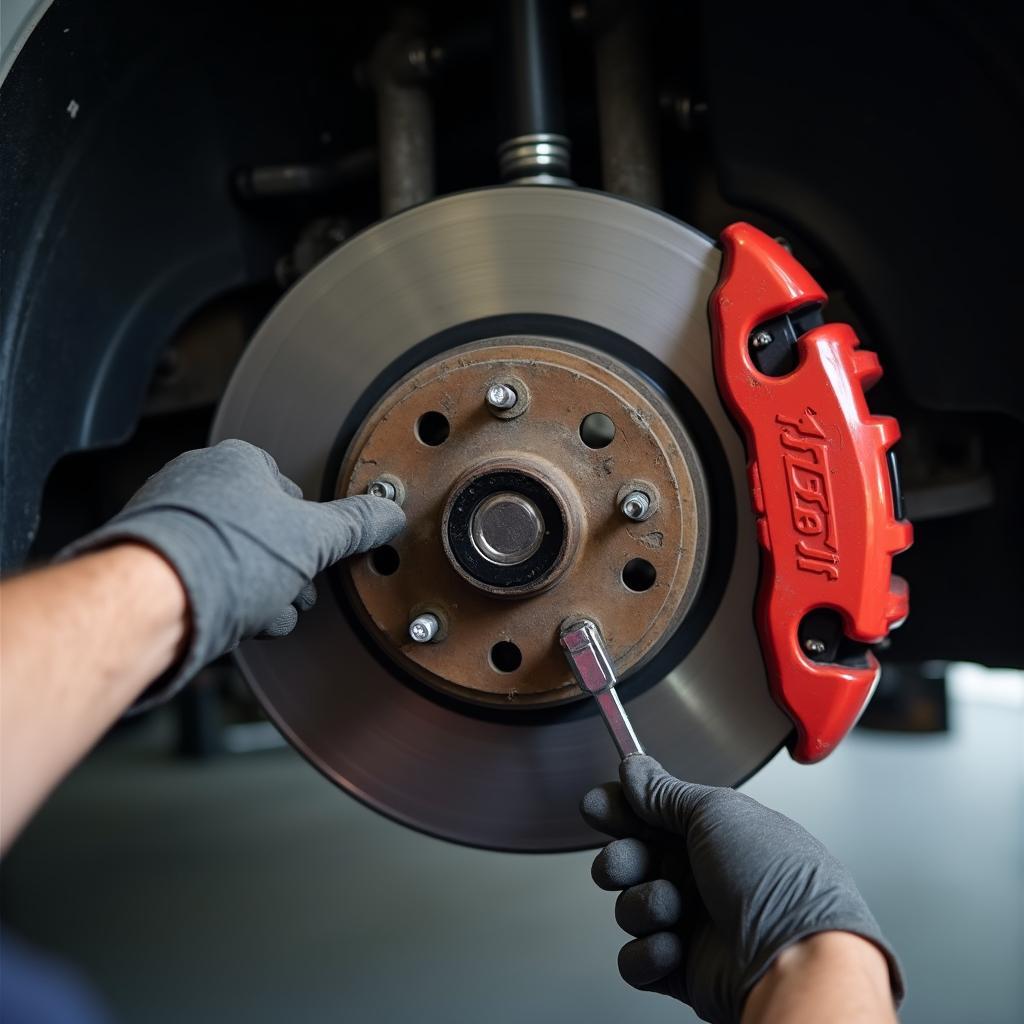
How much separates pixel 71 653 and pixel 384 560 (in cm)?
31

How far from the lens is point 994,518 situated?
976 mm

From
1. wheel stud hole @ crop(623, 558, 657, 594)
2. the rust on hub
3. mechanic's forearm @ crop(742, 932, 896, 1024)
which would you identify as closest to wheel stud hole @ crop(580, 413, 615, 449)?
wheel stud hole @ crop(623, 558, 657, 594)

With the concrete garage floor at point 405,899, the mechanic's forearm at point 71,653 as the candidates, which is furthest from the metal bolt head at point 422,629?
the concrete garage floor at point 405,899

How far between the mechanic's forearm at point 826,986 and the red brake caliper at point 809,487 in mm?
172

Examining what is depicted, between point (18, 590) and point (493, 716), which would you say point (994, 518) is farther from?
point (18, 590)

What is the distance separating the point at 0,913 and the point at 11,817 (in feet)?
4.37

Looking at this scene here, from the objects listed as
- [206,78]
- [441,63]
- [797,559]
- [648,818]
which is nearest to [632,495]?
[797,559]

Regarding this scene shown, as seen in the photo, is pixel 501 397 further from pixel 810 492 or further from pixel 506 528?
pixel 810 492

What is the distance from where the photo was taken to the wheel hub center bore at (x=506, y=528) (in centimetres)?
72

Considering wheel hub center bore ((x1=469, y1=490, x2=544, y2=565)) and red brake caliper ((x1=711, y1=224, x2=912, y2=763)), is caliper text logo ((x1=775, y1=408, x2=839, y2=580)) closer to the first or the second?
red brake caliper ((x1=711, y1=224, x2=912, y2=763))

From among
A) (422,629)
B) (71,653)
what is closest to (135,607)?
(71,653)

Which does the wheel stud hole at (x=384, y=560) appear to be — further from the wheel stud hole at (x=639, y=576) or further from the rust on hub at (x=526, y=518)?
Result: the wheel stud hole at (x=639, y=576)

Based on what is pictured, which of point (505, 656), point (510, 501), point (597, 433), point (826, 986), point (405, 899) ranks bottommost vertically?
point (405, 899)

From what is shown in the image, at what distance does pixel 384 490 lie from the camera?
2.54 feet
